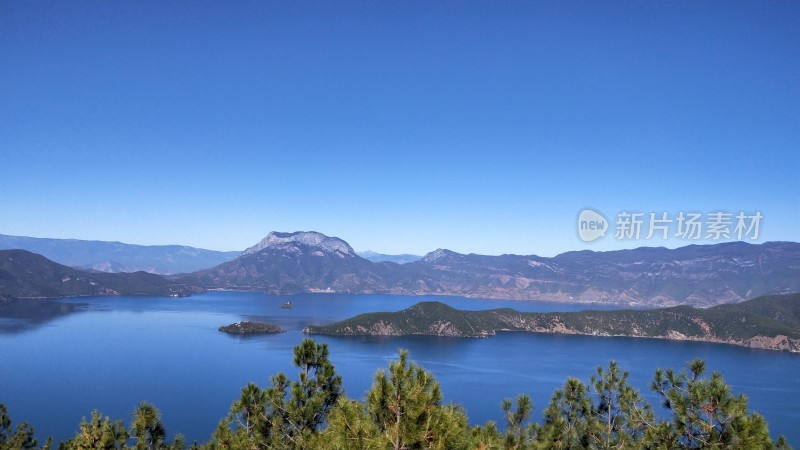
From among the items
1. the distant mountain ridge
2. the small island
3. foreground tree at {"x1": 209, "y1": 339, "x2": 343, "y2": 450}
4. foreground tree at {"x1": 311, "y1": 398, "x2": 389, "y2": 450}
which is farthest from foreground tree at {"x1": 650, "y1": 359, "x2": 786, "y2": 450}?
the small island

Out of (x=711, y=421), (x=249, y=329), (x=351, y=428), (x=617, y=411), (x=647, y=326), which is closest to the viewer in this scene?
(x=351, y=428)

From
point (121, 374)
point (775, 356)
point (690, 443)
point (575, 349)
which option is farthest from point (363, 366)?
point (775, 356)

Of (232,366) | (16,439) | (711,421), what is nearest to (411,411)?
(711,421)

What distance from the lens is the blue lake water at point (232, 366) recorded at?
3068 inches

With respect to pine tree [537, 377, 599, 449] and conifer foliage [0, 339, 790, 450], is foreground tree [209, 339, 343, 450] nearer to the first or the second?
conifer foliage [0, 339, 790, 450]

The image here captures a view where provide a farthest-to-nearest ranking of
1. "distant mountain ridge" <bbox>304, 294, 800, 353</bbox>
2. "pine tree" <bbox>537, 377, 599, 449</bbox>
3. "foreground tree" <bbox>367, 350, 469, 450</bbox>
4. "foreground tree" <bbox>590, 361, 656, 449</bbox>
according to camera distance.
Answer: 1. "distant mountain ridge" <bbox>304, 294, 800, 353</bbox>
2. "pine tree" <bbox>537, 377, 599, 449</bbox>
3. "foreground tree" <bbox>590, 361, 656, 449</bbox>
4. "foreground tree" <bbox>367, 350, 469, 450</bbox>

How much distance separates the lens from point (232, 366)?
114m

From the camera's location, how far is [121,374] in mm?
101625

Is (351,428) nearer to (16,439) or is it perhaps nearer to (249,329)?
(16,439)

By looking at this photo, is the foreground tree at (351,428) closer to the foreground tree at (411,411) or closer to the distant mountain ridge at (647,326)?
the foreground tree at (411,411)

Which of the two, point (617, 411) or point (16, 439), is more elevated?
point (617, 411)

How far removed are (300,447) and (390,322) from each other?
177 m

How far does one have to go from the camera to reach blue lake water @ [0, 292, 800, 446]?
77938 mm

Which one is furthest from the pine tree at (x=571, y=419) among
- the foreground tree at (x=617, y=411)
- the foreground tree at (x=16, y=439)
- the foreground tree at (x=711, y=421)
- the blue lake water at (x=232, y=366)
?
the blue lake water at (x=232, y=366)
